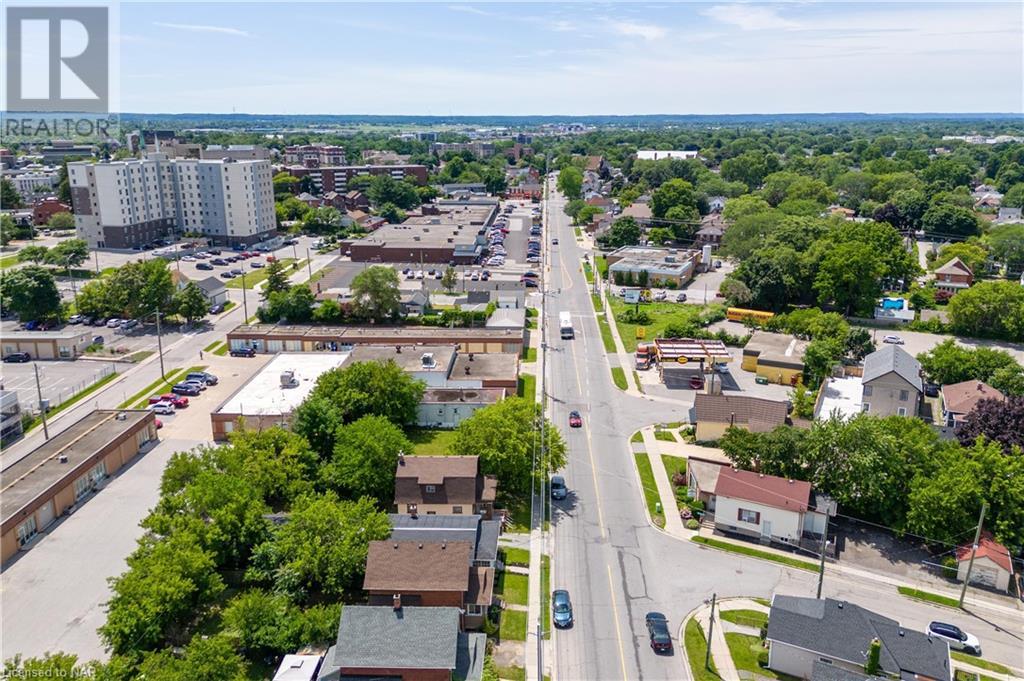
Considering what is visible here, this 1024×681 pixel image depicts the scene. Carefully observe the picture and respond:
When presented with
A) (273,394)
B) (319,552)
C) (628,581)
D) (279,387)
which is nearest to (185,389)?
(279,387)

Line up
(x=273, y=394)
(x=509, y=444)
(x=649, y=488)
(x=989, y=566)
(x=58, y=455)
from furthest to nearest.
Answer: (x=273, y=394) → (x=649, y=488) → (x=58, y=455) → (x=509, y=444) → (x=989, y=566)

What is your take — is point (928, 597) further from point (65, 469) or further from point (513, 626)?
point (65, 469)

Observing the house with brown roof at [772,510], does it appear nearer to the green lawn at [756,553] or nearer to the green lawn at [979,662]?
the green lawn at [756,553]

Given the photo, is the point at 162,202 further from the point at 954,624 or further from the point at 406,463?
the point at 954,624

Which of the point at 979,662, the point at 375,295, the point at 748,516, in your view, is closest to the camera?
the point at 979,662

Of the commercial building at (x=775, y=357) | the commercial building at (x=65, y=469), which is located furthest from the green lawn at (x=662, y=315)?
the commercial building at (x=65, y=469)
